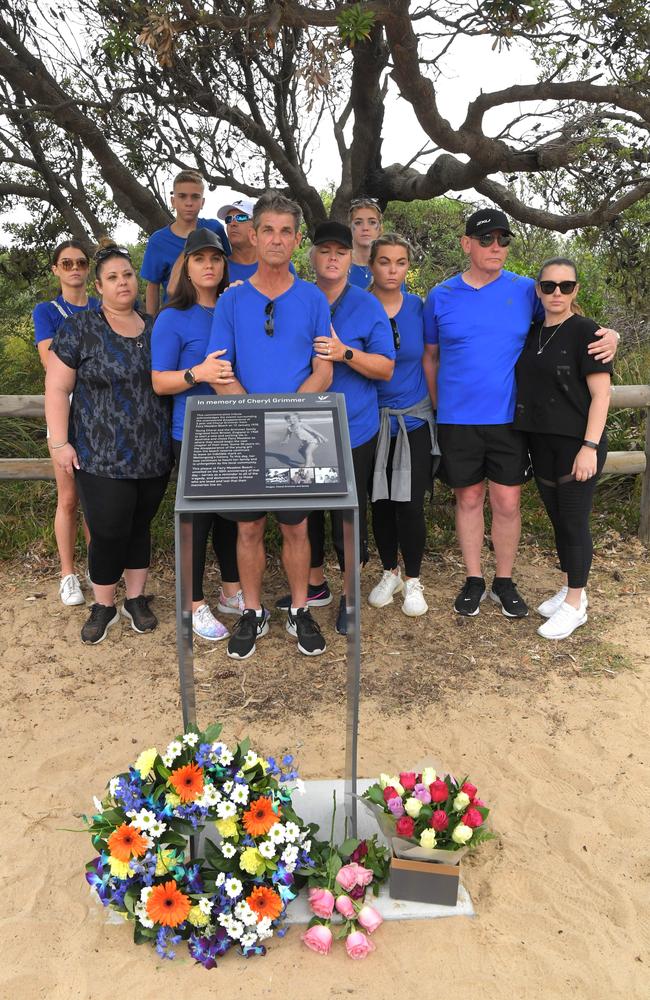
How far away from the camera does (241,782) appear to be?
2.53 meters

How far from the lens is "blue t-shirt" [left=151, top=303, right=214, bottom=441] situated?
3.75 metres

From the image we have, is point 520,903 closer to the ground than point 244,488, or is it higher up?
closer to the ground

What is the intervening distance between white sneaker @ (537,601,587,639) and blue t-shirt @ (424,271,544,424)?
1.17m

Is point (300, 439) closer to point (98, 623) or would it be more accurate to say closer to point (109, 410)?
point (109, 410)

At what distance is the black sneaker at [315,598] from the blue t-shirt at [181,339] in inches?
57.1

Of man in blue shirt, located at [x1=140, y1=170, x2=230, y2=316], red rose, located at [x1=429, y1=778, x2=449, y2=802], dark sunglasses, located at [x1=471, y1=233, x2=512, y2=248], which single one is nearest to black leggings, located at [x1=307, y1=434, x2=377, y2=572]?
dark sunglasses, located at [x1=471, y1=233, x2=512, y2=248]

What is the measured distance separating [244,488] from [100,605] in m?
2.25

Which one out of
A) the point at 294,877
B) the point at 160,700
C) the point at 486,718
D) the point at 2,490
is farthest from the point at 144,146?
the point at 294,877

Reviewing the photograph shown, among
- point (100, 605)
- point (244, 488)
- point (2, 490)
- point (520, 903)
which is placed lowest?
point (520, 903)

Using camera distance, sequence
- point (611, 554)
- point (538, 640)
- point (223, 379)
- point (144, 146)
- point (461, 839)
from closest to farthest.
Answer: point (461, 839) < point (223, 379) < point (538, 640) < point (611, 554) < point (144, 146)

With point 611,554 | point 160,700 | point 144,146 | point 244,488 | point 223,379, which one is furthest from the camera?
point 144,146

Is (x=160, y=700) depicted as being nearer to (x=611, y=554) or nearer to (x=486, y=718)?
(x=486, y=718)

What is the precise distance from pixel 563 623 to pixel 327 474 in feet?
7.79

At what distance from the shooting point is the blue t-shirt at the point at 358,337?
12.5 ft
